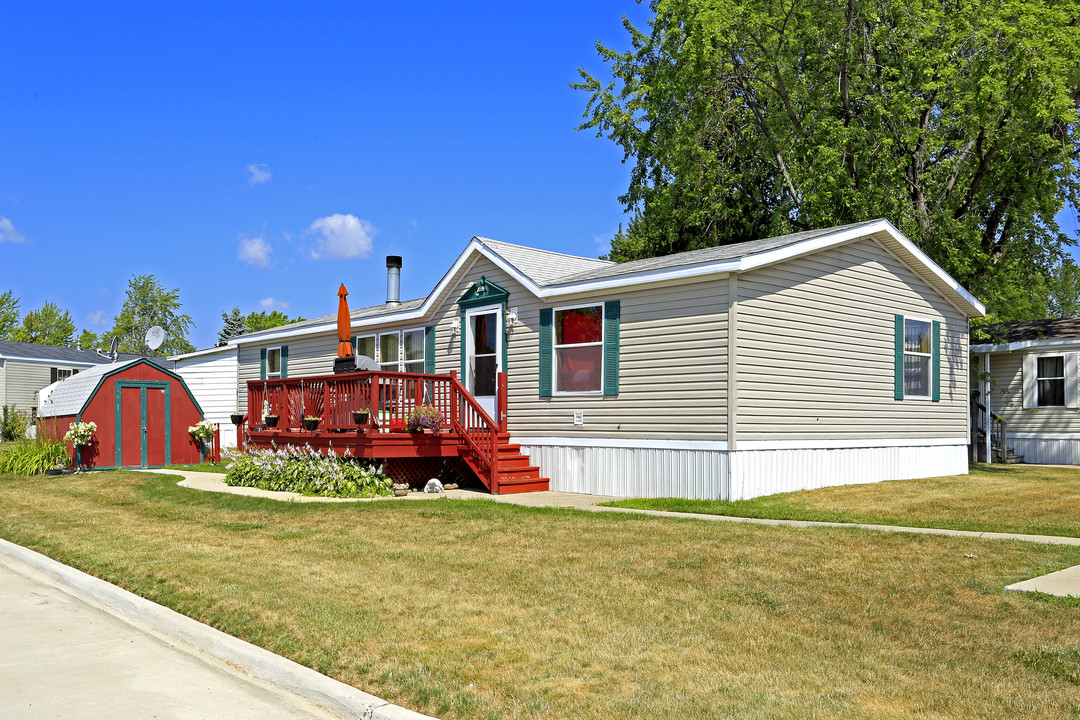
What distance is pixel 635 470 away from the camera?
14.2 meters

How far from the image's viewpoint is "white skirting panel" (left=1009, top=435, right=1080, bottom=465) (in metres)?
21.5

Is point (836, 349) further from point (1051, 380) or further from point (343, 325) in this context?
point (1051, 380)

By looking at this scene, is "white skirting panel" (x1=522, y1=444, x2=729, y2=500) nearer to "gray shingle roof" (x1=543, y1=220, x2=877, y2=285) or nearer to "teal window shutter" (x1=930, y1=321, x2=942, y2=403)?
"gray shingle roof" (x1=543, y1=220, x2=877, y2=285)

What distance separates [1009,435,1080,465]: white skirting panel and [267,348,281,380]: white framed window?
60.9 feet

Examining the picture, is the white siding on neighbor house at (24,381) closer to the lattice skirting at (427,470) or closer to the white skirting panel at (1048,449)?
the lattice skirting at (427,470)

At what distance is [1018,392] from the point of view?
22594mm

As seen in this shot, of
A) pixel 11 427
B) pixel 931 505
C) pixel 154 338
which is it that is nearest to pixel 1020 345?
pixel 931 505

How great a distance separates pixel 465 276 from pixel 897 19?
12.9 m

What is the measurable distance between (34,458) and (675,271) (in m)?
14.5

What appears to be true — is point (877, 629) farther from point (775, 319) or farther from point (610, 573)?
point (775, 319)

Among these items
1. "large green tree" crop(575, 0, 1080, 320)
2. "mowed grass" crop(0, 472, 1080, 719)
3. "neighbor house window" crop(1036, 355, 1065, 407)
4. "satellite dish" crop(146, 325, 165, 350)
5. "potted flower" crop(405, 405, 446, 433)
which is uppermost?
"large green tree" crop(575, 0, 1080, 320)

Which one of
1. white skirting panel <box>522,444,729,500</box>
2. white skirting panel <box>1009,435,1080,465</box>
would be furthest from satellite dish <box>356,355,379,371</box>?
white skirting panel <box>1009,435,1080,465</box>

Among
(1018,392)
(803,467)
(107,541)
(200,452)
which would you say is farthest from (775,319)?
(200,452)

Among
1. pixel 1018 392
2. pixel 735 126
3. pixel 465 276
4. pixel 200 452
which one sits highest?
pixel 735 126
